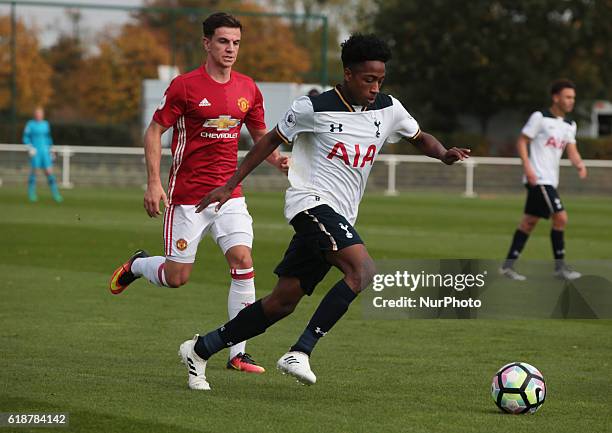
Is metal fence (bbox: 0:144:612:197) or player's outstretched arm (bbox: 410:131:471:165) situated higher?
player's outstretched arm (bbox: 410:131:471:165)

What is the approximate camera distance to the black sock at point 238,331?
23.0 ft

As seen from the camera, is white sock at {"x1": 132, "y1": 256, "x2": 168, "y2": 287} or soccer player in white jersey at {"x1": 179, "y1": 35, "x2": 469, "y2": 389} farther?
white sock at {"x1": 132, "y1": 256, "x2": 168, "y2": 287}

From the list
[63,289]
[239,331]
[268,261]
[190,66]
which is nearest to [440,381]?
[239,331]

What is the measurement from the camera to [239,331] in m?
7.04

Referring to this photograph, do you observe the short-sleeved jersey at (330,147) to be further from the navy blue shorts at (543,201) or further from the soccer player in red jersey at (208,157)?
the navy blue shorts at (543,201)

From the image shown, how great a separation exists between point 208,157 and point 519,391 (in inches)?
107

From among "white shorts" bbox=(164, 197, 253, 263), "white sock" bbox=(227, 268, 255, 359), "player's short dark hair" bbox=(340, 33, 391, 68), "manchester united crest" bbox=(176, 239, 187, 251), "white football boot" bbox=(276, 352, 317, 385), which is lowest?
"white football boot" bbox=(276, 352, 317, 385)

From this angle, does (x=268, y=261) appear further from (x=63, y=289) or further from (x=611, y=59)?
(x=611, y=59)

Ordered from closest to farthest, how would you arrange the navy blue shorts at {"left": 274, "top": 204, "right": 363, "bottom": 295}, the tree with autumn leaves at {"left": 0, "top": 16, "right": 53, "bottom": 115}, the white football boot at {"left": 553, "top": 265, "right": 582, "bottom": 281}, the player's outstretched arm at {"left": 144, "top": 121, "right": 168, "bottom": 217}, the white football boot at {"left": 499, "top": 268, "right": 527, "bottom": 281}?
the navy blue shorts at {"left": 274, "top": 204, "right": 363, "bottom": 295} → the player's outstretched arm at {"left": 144, "top": 121, "right": 168, "bottom": 217} → the white football boot at {"left": 499, "top": 268, "right": 527, "bottom": 281} → the white football boot at {"left": 553, "top": 265, "right": 582, "bottom": 281} → the tree with autumn leaves at {"left": 0, "top": 16, "right": 53, "bottom": 115}

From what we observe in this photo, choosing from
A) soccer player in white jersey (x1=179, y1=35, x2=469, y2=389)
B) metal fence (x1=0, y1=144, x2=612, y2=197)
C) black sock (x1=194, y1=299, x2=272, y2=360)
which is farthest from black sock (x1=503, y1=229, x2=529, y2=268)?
metal fence (x1=0, y1=144, x2=612, y2=197)

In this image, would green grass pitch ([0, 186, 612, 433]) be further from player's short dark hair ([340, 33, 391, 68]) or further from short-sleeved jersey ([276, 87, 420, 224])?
player's short dark hair ([340, 33, 391, 68])

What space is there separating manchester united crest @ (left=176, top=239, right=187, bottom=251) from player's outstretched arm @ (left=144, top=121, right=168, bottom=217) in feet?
0.97

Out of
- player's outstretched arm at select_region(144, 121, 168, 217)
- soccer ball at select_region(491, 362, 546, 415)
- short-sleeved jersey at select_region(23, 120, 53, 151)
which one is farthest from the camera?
short-sleeved jersey at select_region(23, 120, 53, 151)

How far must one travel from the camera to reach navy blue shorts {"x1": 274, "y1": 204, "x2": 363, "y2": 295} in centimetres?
673
